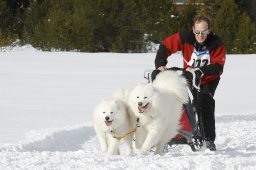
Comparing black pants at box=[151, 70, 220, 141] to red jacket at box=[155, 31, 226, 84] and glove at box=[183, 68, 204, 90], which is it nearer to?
red jacket at box=[155, 31, 226, 84]

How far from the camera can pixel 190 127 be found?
6.07 m

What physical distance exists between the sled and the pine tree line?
1538 cm

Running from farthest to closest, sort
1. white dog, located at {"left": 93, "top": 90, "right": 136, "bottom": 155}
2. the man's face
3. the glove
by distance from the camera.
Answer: the man's face, the glove, white dog, located at {"left": 93, "top": 90, "right": 136, "bottom": 155}

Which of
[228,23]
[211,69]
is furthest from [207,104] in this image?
[228,23]

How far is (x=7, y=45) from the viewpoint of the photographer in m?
22.1

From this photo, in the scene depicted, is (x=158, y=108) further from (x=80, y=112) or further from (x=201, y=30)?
(x=80, y=112)

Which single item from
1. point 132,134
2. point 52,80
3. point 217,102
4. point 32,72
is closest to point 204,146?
point 132,134

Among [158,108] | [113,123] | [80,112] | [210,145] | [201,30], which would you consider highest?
[201,30]

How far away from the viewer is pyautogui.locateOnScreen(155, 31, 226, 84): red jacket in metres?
6.11

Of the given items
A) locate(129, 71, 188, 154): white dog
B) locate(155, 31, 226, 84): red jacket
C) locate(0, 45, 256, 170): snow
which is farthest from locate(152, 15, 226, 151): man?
locate(0, 45, 256, 170): snow

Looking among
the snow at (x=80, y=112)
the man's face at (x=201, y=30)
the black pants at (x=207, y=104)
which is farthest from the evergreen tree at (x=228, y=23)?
the man's face at (x=201, y=30)

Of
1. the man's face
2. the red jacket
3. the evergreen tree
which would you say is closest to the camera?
the man's face

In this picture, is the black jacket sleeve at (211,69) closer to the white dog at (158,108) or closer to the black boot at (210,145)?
the white dog at (158,108)

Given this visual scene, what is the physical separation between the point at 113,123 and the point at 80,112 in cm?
390
